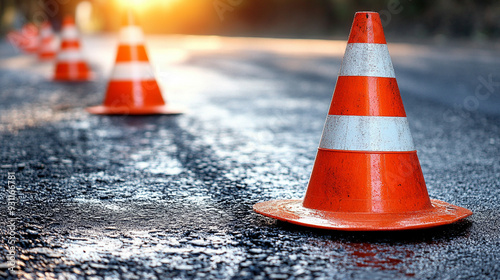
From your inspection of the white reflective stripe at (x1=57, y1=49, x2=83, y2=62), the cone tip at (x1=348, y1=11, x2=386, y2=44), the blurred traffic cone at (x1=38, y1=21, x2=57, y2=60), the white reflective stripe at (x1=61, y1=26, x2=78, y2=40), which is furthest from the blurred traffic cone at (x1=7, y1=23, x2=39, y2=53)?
the cone tip at (x1=348, y1=11, x2=386, y2=44)

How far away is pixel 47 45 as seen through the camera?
69.1 ft

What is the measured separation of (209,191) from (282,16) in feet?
178

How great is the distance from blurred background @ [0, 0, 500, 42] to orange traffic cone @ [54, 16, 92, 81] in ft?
6.80

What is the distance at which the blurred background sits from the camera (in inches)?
1282

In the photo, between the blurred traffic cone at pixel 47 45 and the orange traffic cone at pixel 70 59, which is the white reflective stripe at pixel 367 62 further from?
the blurred traffic cone at pixel 47 45

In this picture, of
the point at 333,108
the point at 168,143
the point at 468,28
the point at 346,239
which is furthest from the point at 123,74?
the point at 468,28

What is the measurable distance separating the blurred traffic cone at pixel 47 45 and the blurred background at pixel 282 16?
4035 mm

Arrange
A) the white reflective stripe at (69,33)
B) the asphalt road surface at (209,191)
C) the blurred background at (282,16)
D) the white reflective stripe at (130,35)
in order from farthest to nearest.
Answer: the blurred background at (282,16), the white reflective stripe at (69,33), the white reflective stripe at (130,35), the asphalt road surface at (209,191)

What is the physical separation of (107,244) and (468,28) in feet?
99.7

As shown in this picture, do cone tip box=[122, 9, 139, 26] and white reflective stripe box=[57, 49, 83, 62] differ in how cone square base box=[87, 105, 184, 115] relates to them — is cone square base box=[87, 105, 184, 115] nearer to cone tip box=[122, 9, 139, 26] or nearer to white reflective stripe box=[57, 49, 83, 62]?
cone tip box=[122, 9, 139, 26]

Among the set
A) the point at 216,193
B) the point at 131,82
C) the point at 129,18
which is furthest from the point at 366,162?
the point at 129,18

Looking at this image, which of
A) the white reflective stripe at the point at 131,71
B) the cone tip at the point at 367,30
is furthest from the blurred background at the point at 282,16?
the cone tip at the point at 367,30

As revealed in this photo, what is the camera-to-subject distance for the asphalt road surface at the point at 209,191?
2.97m

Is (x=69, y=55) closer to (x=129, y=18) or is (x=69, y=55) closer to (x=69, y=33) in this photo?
(x=69, y=33)
